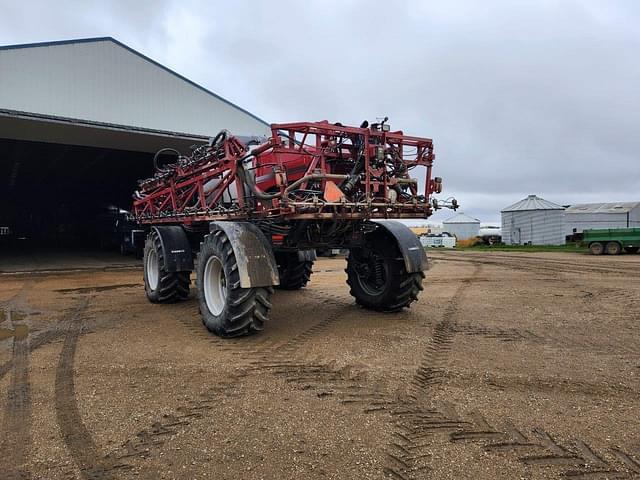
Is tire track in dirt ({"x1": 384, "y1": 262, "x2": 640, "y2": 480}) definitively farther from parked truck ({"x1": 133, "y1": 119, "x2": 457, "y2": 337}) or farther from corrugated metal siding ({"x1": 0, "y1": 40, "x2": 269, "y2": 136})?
corrugated metal siding ({"x1": 0, "y1": 40, "x2": 269, "y2": 136})

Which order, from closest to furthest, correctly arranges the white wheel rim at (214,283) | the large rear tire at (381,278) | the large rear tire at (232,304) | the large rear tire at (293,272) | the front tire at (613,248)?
1. the large rear tire at (232,304)
2. the white wheel rim at (214,283)
3. the large rear tire at (381,278)
4. the large rear tire at (293,272)
5. the front tire at (613,248)

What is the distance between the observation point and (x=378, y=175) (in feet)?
19.2

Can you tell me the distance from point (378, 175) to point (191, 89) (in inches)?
554

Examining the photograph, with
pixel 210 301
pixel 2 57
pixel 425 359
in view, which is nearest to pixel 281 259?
pixel 210 301

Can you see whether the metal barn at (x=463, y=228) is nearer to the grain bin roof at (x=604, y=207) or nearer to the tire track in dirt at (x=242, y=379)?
Answer: the grain bin roof at (x=604, y=207)

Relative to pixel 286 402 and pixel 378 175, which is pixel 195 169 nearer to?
pixel 378 175

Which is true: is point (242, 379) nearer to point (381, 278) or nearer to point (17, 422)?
point (17, 422)

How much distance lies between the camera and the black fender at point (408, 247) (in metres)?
6.76

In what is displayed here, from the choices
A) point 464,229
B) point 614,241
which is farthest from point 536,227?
point 464,229

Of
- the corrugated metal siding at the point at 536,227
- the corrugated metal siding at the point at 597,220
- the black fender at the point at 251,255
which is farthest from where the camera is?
the corrugated metal siding at the point at 597,220

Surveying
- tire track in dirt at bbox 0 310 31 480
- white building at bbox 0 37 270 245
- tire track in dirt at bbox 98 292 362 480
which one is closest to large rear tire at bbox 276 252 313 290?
tire track in dirt at bbox 98 292 362 480

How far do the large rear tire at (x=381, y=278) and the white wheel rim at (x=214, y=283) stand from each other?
2.30m

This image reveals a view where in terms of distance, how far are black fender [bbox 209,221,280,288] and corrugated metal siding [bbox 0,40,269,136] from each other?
1198 centimetres

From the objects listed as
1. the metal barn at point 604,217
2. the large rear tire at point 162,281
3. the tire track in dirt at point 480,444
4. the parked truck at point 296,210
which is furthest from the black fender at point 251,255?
the metal barn at point 604,217
